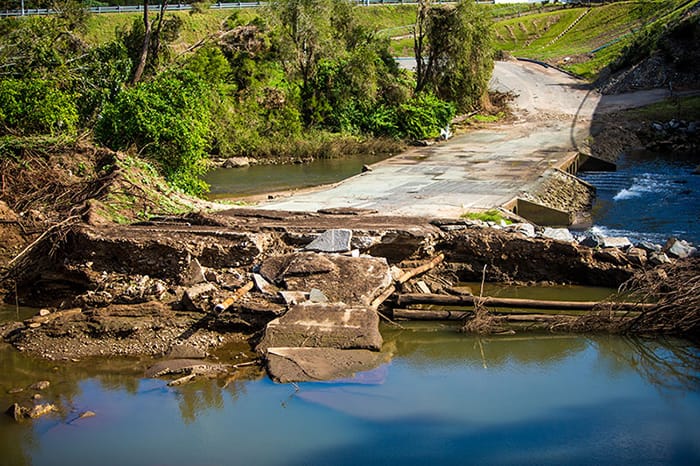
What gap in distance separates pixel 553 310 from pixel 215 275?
19.1 ft

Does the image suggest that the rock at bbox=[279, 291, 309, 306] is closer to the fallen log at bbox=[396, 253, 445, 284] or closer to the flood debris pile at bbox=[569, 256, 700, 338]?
the fallen log at bbox=[396, 253, 445, 284]

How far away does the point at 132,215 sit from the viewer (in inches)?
639

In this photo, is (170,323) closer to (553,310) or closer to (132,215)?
(132,215)

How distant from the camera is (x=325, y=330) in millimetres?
11391

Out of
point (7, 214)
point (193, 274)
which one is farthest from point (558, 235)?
point (7, 214)

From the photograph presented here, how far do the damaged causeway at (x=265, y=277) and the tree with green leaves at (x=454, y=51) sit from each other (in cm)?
2220

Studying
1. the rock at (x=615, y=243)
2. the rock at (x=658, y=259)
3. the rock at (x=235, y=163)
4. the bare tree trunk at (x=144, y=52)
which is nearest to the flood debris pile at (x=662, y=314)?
the rock at (x=658, y=259)

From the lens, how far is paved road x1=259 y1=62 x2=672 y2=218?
765 inches

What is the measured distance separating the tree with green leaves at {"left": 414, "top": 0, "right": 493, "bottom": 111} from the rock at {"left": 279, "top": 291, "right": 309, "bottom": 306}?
2637 cm

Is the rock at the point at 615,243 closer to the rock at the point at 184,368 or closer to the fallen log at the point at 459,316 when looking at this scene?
the fallen log at the point at 459,316

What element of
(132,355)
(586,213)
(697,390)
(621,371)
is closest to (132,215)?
(132,355)

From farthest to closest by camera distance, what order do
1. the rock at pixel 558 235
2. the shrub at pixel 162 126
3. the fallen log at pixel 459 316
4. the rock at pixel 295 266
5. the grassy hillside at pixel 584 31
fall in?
the grassy hillside at pixel 584 31, the shrub at pixel 162 126, the rock at pixel 558 235, the rock at pixel 295 266, the fallen log at pixel 459 316

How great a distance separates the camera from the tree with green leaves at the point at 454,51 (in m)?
36.2

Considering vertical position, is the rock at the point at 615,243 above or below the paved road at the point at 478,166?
below
